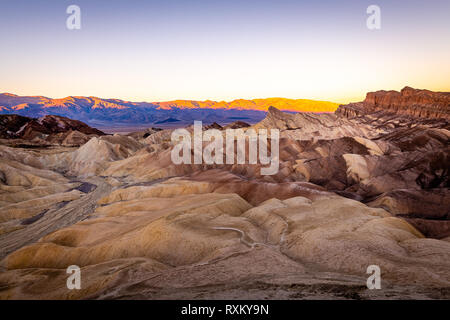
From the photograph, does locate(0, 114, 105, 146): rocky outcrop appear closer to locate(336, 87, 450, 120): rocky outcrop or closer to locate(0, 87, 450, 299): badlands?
locate(0, 87, 450, 299): badlands

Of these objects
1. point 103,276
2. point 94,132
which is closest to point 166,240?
point 103,276

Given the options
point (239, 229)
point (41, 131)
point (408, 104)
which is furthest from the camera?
point (41, 131)

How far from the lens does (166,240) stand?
79.1 ft

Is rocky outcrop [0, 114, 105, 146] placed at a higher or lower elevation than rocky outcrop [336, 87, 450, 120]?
lower

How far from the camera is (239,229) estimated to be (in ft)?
84.1

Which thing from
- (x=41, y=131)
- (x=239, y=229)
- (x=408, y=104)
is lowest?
(x=239, y=229)

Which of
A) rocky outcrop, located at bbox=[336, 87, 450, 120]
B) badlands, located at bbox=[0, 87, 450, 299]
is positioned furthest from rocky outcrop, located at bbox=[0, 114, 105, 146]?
rocky outcrop, located at bbox=[336, 87, 450, 120]

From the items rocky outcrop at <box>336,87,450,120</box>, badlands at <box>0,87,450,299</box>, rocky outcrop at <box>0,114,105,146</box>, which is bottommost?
badlands at <box>0,87,450,299</box>

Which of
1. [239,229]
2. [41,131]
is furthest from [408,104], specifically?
[41,131]

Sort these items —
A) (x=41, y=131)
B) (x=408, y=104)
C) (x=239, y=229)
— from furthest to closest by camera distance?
(x=41, y=131), (x=408, y=104), (x=239, y=229)

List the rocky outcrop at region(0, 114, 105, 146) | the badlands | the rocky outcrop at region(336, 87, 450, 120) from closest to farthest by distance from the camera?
the badlands, the rocky outcrop at region(336, 87, 450, 120), the rocky outcrop at region(0, 114, 105, 146)

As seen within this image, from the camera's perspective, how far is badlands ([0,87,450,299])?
15.1m

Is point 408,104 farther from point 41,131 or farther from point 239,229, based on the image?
point 41,131

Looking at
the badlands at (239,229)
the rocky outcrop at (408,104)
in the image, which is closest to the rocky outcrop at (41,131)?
the badlands at (239,229)
